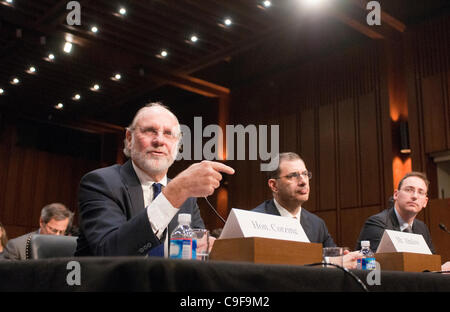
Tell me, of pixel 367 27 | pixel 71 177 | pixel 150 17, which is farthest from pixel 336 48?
pixel 71 177

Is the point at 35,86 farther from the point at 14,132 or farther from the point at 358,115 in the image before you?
the point at 358,115

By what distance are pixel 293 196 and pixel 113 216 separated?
1510 mm

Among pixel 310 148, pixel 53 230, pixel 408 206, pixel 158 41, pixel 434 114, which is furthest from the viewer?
pixel 310 148

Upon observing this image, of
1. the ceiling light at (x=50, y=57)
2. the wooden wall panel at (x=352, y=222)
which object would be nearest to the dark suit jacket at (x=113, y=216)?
the wooden wall panel at (x=352, y=222)

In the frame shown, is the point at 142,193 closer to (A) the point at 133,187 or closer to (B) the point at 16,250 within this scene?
(A) the point at 133,187

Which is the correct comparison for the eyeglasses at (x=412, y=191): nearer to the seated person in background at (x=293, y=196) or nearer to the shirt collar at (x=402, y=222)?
the shirt collar at (x=402, y=222)

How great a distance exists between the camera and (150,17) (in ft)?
22.7

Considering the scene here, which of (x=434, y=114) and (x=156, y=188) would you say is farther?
(x=434, y=114)

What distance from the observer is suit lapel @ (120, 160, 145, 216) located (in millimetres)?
1872

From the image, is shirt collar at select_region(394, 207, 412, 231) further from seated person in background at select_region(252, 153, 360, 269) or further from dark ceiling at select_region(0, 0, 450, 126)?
dark ceiling at select_region(0, 0, 450, 126)

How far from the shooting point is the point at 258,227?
1445 millimetres

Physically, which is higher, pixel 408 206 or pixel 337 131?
pixel 337 131

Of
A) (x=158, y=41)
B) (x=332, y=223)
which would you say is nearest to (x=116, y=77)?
(x=158, y=41)
